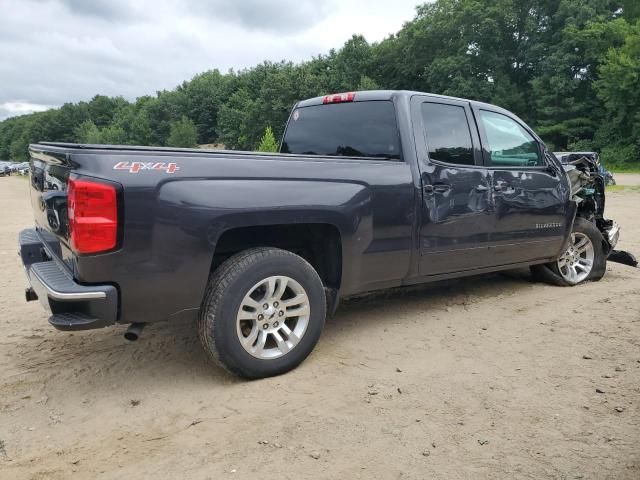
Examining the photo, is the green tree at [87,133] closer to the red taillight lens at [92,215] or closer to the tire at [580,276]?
the tire at [580,276]

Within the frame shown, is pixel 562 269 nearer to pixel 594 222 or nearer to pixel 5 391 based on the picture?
pixel 594 222

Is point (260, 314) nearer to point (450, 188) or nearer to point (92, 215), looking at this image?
point (92, 215)

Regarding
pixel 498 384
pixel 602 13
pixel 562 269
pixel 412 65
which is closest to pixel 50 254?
pixel 498 384

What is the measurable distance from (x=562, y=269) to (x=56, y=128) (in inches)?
5090

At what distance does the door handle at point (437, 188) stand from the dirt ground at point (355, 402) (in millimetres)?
1074

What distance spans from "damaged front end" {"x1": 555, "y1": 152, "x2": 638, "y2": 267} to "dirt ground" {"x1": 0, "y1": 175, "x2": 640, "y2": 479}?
1.50 metres

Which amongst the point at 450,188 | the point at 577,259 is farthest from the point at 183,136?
the point at 450,188

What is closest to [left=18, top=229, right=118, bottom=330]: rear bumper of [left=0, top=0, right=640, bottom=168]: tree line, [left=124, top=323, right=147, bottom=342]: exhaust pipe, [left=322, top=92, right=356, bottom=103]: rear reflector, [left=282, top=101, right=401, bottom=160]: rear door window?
[left=124, top=323, right=147, bottom=342]: exhaust pipe

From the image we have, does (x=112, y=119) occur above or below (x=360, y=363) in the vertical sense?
above

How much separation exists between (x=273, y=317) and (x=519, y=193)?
2616 millimetres

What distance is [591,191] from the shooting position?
18.4 ft

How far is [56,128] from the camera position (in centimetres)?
11644

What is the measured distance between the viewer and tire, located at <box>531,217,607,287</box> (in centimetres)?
532

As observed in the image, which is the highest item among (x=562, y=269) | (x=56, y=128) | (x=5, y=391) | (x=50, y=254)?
(x=56, y=128)
